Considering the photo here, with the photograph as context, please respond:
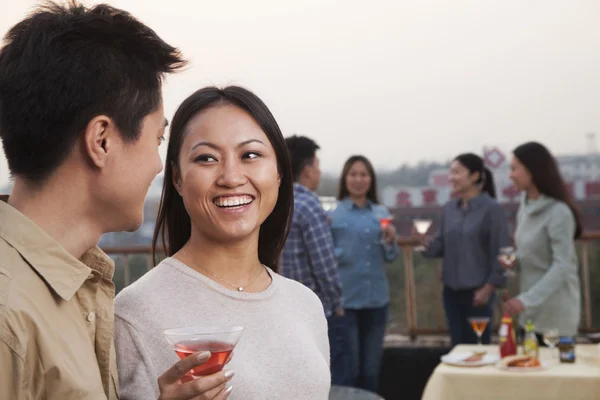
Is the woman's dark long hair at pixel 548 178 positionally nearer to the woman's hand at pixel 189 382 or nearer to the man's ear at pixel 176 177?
the man's ear at pixel 176 177

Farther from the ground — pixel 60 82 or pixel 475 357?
pixel 60 82

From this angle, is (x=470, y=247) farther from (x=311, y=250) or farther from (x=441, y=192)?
(x=441, y=192)

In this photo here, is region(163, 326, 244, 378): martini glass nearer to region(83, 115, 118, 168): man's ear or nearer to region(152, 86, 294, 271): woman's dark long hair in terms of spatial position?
region(83, 115, 118, 168): man's ear

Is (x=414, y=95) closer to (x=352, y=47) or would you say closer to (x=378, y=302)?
(x=352, y=47)

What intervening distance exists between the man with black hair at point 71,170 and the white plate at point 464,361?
8.48 feet

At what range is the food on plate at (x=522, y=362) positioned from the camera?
3491 millimetres

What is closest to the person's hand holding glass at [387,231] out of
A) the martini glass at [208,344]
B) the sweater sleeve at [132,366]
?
the sweater sleeve at [132,366]

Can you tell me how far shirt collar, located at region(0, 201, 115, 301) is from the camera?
108 centimetres

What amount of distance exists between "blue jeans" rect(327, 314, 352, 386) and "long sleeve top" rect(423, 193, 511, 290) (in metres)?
0.80

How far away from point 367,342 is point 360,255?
23.2 inches

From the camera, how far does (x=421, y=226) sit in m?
5.33

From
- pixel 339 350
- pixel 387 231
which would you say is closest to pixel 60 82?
pixel 339 350

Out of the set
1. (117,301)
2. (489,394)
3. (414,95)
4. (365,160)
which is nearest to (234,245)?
(117,301)

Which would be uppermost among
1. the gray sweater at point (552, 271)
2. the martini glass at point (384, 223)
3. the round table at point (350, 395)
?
the martini glass at point (384, 223)
